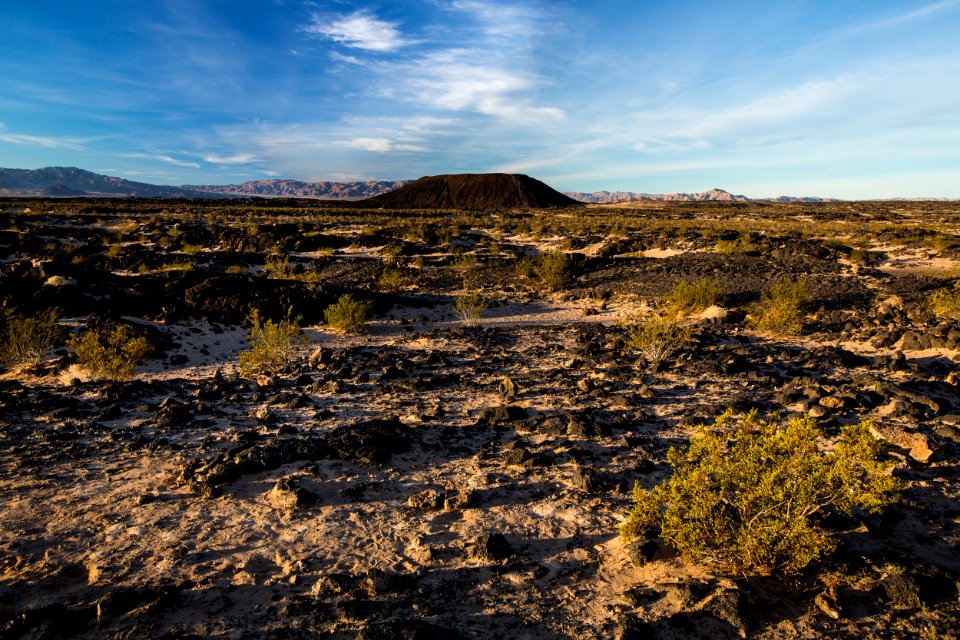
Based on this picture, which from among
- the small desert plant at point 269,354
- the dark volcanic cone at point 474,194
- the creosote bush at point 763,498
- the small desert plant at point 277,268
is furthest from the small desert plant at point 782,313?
the dark volcanic cone at point 474,194

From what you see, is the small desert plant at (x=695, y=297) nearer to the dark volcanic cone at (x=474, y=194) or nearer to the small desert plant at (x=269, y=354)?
the small desert plant at (x=269, y=354)

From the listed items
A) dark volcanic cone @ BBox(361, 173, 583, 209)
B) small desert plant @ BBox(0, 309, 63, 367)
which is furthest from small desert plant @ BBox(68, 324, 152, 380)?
dark volcanic cone @ BBox(361, 173, 583, 209)

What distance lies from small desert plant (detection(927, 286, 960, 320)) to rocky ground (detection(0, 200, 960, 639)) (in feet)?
0.94

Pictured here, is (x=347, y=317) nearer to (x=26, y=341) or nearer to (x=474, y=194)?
(x=26, y=341)

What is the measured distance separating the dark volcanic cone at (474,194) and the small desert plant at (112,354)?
85.2 meters

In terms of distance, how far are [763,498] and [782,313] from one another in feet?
31.0

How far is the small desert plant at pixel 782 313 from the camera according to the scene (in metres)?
11.6

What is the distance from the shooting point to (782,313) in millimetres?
11594

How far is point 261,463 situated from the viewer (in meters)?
5.63

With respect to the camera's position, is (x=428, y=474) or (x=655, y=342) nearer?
(x=428, y=474)

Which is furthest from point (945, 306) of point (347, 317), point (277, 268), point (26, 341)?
point (277, 268)

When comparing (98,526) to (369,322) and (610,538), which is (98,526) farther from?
(369,322)

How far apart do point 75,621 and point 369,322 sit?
1071cm

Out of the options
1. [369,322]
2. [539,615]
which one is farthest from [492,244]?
[539,615]
